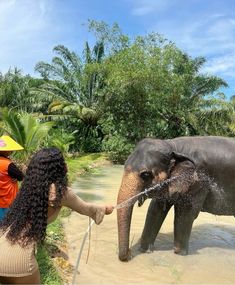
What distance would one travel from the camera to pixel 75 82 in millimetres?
29234

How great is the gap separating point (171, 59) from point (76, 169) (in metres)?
9.34

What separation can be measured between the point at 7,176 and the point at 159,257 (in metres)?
2.71

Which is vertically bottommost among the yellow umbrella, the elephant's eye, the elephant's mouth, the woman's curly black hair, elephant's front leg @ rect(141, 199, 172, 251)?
elephant's front leg @ rect(141, 199, 172, 251)

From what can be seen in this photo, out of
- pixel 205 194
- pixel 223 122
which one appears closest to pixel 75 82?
pixel 223 122

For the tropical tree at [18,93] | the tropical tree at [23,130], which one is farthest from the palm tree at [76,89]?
the tropical tree at [23,130]

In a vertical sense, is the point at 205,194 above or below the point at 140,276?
above

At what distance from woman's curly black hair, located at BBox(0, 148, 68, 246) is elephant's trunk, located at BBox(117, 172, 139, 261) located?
2.75 meters

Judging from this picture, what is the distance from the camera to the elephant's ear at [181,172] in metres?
6.20

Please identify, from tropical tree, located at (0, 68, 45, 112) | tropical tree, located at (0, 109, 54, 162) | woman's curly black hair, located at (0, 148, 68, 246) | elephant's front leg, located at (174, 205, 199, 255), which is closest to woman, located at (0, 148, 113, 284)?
woman's curly black hair, located at (0, 148, 68, 246)

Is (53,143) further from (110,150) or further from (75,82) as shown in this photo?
(75,82)

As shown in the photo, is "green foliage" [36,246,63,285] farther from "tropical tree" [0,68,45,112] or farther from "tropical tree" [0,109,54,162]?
"tropical tree" [0,68,45,112]

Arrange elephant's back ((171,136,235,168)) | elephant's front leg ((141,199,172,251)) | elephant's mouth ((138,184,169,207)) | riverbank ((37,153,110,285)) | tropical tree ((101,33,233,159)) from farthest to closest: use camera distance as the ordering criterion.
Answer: tropical tree ((101,33,233,159)), elephant's front leg ((141,199,172,251)), elephant's back ((171,136,235,168)), elephant's mouth ((138,184,169,207)), riverbank ((37,153,110,285))

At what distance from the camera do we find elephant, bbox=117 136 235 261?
6004 millimetres

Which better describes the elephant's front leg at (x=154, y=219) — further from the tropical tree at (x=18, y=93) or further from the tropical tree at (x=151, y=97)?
the tropical tree at (x=18, y=93)
